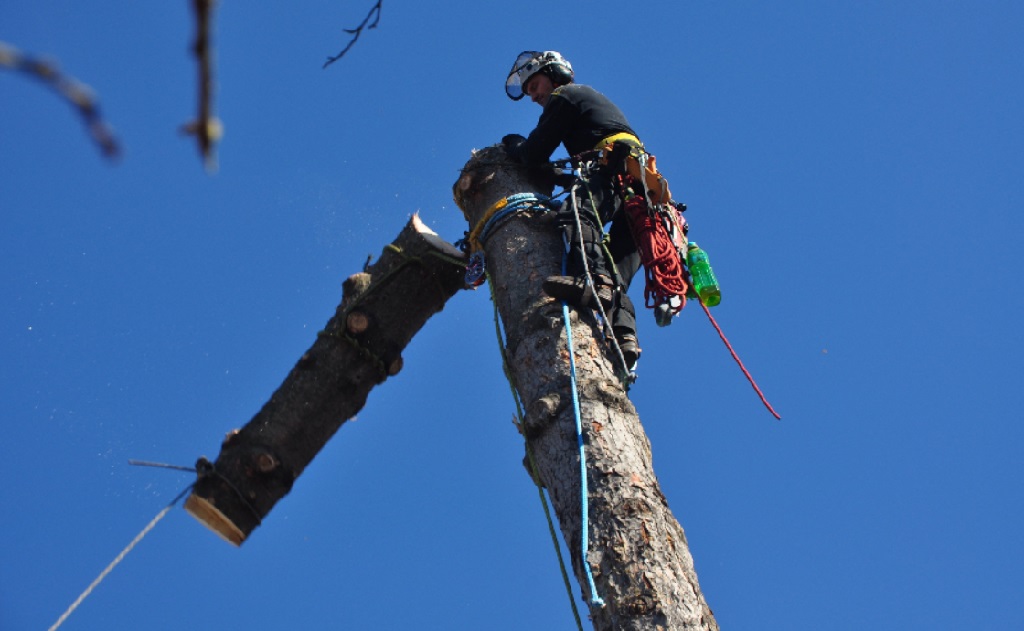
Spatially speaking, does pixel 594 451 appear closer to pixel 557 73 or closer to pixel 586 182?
pixel 586 182

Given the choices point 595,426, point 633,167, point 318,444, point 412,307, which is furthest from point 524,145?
point 595,426

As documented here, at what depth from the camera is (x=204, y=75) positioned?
2.28 feet

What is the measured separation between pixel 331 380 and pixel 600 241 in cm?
124

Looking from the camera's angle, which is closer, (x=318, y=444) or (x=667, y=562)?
(x=667, y=562)

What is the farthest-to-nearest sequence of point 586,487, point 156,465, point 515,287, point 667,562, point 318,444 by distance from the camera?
point 318,444, point 156,465, point 515,287, point 586,487, point 667,562

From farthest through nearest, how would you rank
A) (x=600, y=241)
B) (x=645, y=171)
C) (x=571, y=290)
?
(x=645, y=171) → (x=600, y=241) → (x=571, y=290)

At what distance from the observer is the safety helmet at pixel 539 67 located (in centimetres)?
525

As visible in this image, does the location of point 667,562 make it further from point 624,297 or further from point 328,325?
point 328,325

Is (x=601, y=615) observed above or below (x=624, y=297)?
below

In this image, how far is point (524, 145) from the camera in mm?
4391

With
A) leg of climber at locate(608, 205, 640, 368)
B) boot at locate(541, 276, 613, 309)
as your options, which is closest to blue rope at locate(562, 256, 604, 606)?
boot at locate(541, 276, 613, 309)

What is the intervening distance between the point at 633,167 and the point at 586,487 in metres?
1.95

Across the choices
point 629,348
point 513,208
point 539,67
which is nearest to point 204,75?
point 629,348

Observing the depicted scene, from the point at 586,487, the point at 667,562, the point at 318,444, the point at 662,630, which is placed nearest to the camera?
the point at 662,630
